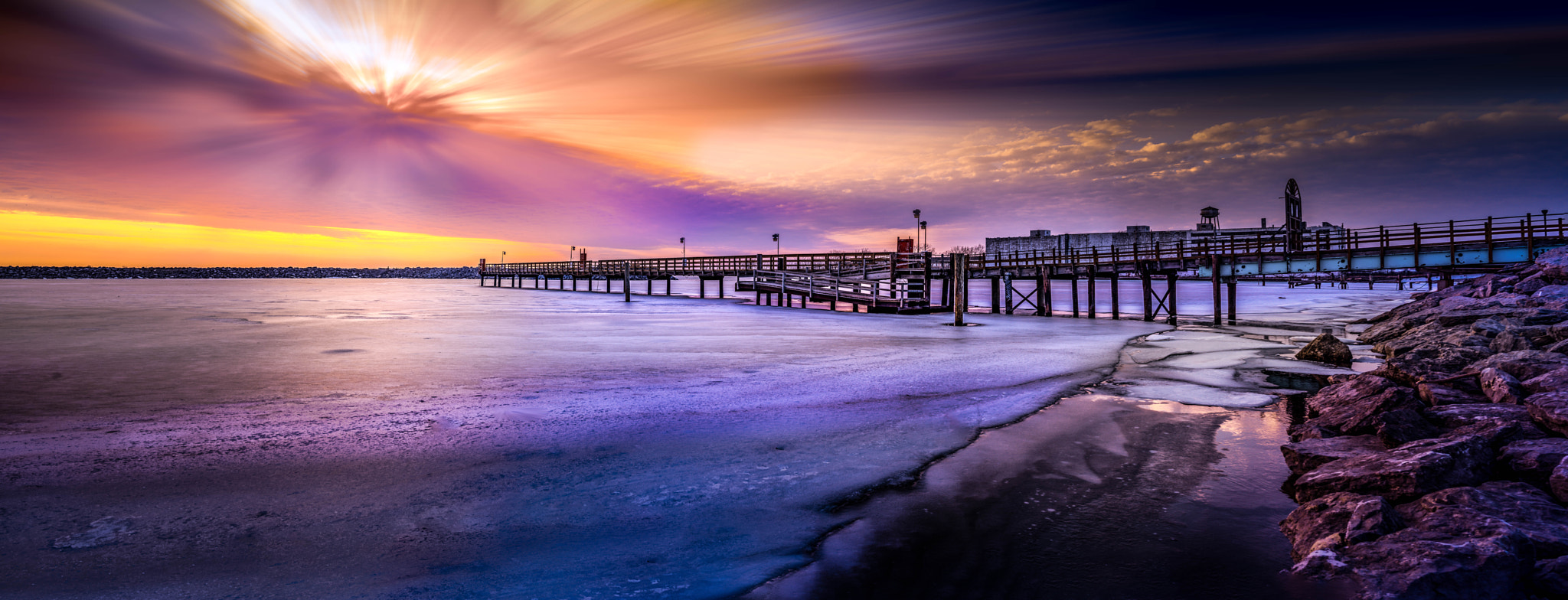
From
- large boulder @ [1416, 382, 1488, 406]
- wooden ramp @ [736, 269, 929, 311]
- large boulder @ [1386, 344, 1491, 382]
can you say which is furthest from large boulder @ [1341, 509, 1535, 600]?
wooden ramp @ [736, 269, 929, 311]

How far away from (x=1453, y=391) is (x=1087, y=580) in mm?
6989

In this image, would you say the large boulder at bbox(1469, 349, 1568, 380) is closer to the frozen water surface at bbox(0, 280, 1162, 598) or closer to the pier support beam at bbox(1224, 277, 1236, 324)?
the frozen water surface at bbox(0, 280, 1162, 598)

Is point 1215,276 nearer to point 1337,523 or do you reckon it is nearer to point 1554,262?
point 1554,262

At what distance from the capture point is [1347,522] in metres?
4.39

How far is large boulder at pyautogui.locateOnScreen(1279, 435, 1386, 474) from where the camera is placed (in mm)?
5887

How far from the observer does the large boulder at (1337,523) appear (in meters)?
4.18

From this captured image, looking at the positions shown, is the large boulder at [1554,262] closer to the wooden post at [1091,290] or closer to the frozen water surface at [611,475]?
the frozen water surface at [611,475]

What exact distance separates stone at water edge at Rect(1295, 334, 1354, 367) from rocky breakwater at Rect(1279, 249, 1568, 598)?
14.3ft

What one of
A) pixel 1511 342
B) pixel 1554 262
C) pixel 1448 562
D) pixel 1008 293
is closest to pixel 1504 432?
pixel 1448 562

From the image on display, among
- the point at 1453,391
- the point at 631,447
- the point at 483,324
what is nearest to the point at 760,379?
the point at 631,447

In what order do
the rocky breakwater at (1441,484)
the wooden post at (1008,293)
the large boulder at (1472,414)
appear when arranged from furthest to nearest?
the wooden post at (1008,293), the large boulder at (1472,414), the rocky breakwater at (1441,484)

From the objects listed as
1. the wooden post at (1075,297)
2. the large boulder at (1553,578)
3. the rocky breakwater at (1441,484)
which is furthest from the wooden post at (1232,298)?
the large boulder at (1553,578)

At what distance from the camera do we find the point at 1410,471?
4699mm

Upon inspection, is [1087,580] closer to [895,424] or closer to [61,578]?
[895,424]
